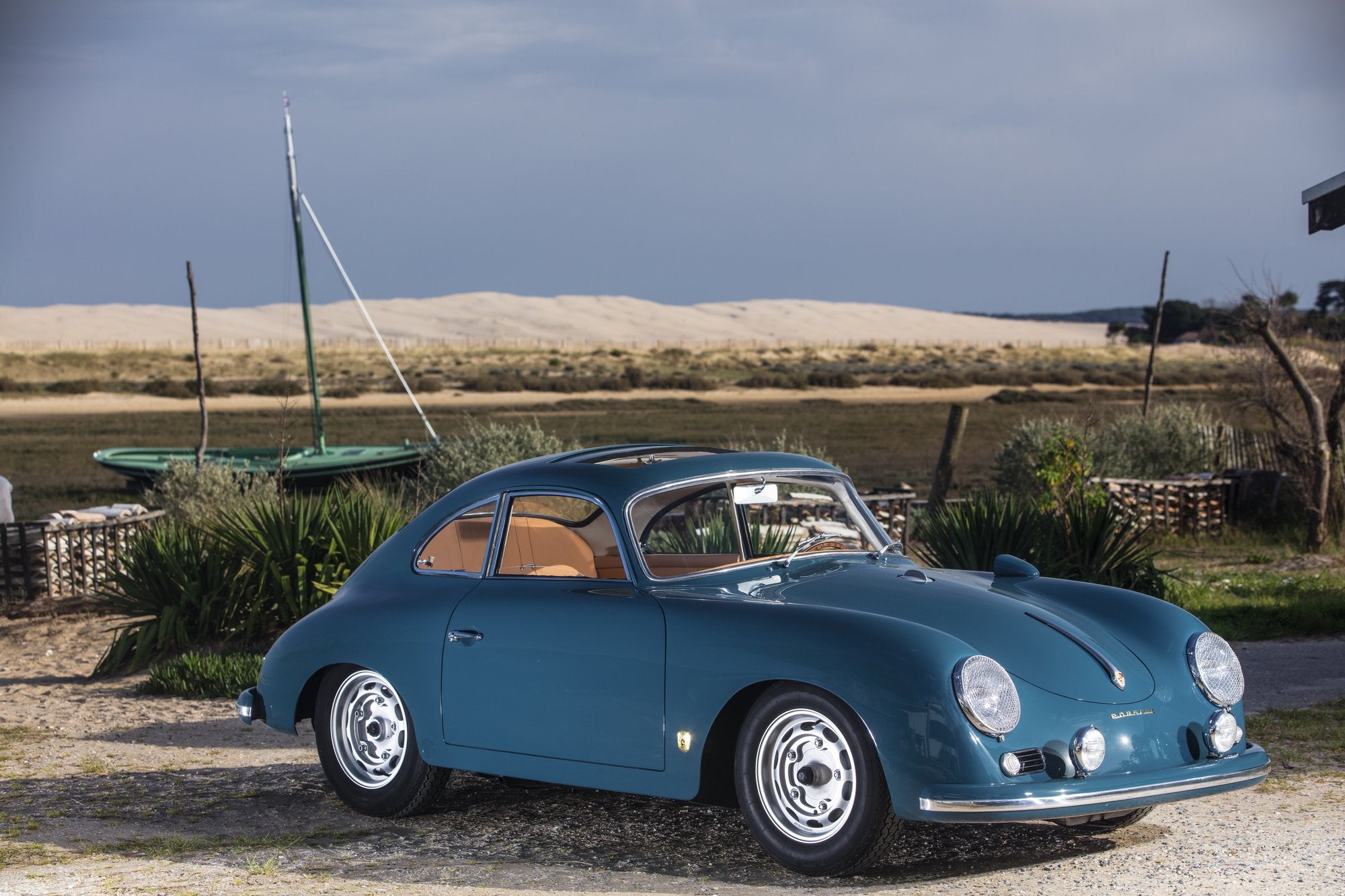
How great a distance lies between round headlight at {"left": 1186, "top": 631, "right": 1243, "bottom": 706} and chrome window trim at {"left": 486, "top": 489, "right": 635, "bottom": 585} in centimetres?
222

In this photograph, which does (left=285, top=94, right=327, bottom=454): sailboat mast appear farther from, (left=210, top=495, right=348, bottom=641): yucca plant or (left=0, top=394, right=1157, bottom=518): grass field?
(left=210, top=495, right=348, bottom=641): yucca plant

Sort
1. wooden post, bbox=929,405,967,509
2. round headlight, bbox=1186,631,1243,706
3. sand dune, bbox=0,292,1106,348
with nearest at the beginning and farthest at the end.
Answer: round headlight, bbox=1186,631,1243,706, wooden post, bbox=929,405,967,509, sand dune, bbox=0,292,1106,348

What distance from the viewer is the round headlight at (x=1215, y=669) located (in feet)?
17.9

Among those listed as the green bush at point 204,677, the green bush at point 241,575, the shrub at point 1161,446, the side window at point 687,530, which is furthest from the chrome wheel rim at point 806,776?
the shrub at point 1161,446

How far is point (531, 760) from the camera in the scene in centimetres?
579

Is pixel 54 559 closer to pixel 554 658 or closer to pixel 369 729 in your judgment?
pixel 369 729

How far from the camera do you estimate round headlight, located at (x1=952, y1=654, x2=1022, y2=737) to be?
479 centimetres

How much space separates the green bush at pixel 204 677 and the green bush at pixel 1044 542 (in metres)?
5.60

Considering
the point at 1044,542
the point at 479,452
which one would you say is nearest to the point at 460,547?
the point at 1044,542

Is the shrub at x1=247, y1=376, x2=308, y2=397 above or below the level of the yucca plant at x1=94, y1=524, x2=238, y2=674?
above

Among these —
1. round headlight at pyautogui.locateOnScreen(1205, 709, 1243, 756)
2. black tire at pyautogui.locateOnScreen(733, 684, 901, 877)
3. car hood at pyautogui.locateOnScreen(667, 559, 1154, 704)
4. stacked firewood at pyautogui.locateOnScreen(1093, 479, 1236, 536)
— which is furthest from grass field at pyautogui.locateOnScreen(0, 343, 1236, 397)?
black tire at pyautogui.locateOnScreen(733, 684, 901, 877)

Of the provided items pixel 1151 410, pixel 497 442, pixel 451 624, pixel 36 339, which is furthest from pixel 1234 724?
pixel 36 339

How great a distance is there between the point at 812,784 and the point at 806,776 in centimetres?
4

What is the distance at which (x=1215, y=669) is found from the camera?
5.54 m
